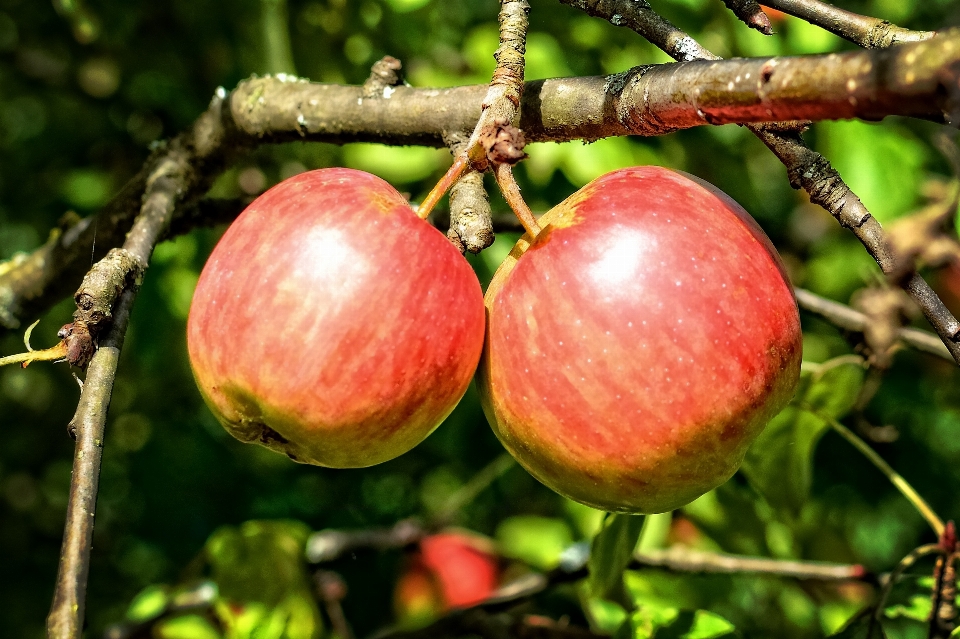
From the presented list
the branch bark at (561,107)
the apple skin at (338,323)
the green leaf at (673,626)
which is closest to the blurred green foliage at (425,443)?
the green leaf at (673,626)

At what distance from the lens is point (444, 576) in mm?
1994

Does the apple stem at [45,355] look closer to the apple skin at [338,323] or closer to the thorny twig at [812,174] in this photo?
the apple skin at [338,323]

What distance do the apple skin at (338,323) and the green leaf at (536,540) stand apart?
97 cm

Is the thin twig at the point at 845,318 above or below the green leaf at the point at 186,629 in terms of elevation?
above

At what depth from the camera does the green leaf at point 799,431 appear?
4.21 ft

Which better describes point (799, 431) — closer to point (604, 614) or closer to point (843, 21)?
point (604, 614)

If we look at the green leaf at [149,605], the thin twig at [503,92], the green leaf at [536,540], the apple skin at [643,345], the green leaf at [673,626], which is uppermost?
the thin twig at [503,92]

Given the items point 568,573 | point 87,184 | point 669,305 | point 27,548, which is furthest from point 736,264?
point 27,548

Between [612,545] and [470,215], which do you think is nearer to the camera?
[470,215]

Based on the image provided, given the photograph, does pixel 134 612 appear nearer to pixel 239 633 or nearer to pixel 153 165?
pixel 239 633

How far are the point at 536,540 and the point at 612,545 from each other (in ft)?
2.26

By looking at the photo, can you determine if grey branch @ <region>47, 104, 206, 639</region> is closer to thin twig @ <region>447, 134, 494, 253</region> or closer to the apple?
thin twig @ <region>447, 134, 494, 253</region>

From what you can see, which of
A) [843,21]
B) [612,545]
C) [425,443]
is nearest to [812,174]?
[843,21]

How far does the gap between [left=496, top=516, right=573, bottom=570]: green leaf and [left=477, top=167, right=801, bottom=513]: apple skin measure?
0.90 meters
